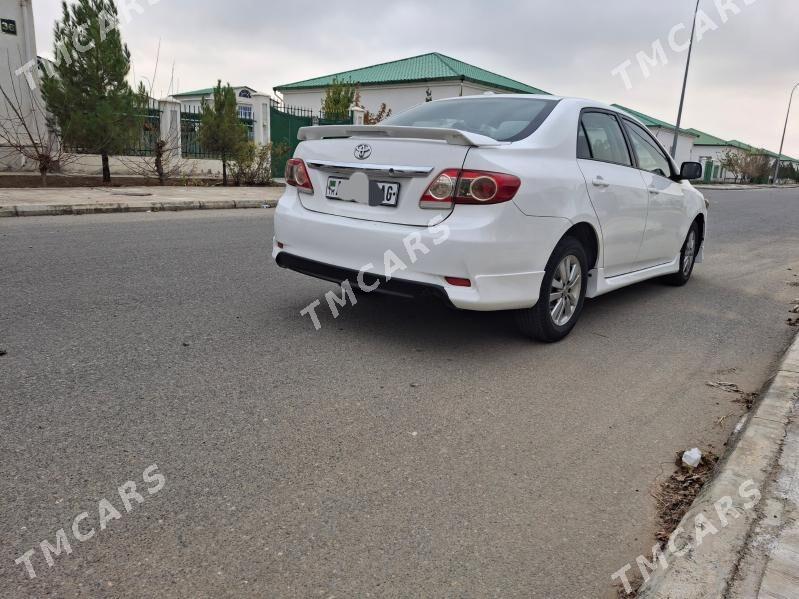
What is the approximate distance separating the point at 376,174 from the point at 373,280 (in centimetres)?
65

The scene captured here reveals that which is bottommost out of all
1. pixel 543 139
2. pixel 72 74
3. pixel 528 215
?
pixel 528 215

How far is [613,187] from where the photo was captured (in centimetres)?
480

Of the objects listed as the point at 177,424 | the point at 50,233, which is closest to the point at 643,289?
the point at 177,424

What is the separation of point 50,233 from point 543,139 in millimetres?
6332

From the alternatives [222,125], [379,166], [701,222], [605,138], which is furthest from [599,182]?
[222,125]

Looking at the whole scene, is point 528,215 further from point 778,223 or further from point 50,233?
point 778,223

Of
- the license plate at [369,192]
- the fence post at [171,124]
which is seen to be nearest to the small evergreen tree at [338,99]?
the fence post at [171,124]

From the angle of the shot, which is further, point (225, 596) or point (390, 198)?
point (390, 198)

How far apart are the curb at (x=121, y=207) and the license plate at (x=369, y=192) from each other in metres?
7.56

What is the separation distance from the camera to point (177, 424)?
2967 mm

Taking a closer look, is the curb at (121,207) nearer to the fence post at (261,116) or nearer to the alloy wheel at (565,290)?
the fence post at (261,116)

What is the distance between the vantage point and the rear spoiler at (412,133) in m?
3.71

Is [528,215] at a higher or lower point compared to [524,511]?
higher

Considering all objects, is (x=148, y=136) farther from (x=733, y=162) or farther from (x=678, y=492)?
(x=733, y=162)
